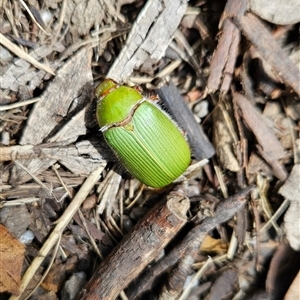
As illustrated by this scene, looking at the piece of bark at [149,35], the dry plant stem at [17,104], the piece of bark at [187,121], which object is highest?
the dry plant stem at [17,104]

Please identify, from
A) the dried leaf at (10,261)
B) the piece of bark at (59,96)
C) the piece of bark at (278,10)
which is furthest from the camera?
the piece of bark at (59,96)

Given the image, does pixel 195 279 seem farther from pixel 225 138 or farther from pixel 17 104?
pixel 17 104

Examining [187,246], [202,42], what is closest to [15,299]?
[187,246]

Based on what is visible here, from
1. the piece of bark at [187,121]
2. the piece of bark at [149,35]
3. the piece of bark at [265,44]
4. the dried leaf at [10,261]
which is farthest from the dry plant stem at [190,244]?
the piece of bark at [149,35]

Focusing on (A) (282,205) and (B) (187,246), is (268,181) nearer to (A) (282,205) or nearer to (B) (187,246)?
(A) (282,205)

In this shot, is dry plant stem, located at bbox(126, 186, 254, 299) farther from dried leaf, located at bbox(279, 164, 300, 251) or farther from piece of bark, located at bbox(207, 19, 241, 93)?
piece of bark, located at bbox(207, 19, 241, 93)

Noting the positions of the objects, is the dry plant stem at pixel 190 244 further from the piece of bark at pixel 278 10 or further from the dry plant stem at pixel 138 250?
the piece of bark at pixel 278 10

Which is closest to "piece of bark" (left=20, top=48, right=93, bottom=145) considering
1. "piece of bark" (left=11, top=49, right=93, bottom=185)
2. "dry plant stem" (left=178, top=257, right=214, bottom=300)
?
"piece of bark" (left=11, top=49, right=93, bottom=185)
